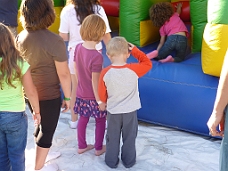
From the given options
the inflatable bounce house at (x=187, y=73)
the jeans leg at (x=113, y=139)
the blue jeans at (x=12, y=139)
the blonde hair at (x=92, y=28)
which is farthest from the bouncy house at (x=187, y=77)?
the blue jeans at (x=12, y=139)

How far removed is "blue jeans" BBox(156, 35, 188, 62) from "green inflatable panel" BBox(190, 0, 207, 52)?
4.5 inches

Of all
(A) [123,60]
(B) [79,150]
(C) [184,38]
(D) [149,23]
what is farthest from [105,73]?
(D) [149,23]

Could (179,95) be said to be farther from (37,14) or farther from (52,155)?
(37,14)

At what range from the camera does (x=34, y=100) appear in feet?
5.98

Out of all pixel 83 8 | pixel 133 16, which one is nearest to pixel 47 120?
pixel 83 8

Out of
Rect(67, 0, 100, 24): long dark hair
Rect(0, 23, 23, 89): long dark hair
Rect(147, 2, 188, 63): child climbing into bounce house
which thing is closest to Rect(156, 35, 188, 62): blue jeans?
Rect(147, 2, 188, 63): child climbing into bounce house

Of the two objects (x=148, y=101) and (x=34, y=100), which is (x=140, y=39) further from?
(x=34, y=100)

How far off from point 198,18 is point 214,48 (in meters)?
0.60

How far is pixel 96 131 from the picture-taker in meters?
2.42

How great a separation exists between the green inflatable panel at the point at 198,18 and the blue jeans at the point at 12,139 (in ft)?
5.79

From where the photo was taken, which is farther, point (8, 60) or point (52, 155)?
point (52, 155)

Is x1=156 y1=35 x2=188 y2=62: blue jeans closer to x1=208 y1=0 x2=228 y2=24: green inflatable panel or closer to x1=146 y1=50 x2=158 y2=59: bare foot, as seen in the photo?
x1=146 y1=50 x2=158 y2=59: bare foot

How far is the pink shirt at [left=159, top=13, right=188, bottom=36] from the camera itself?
3027 mm

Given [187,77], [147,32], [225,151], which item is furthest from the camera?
[147,32]
